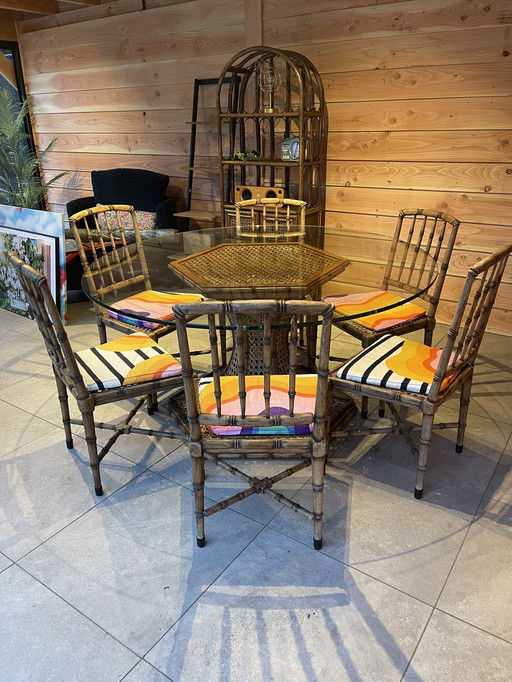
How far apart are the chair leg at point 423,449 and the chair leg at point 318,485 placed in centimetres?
44

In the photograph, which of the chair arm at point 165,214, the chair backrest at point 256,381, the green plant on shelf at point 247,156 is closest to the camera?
the chair backrest at point 256,381

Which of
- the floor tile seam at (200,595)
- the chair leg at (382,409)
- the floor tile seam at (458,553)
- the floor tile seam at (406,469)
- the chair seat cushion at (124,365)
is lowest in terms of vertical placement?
the floor tile seam at (200,595)

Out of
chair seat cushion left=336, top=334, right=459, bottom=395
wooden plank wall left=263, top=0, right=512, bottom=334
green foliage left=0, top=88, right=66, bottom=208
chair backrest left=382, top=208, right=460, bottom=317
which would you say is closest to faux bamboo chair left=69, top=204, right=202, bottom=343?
chair seat cushion left=336, top=334, right=459, bottom=395

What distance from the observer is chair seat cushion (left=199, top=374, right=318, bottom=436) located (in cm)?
154

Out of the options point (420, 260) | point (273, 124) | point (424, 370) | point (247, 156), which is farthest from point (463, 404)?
point (273, 124)

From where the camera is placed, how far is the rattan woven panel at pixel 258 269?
5.99ft

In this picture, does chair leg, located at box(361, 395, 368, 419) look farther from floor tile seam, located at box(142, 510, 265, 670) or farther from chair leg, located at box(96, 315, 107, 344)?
chair leg, located at box(96, 315, 107, 344)

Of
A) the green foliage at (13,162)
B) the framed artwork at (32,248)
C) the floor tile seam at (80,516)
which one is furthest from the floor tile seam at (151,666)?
the green foliage at (13,162)

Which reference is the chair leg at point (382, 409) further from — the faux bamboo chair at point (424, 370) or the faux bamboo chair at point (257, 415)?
the faux bamboo chair at point (257, 415)

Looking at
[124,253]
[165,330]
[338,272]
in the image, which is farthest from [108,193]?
[338,272]

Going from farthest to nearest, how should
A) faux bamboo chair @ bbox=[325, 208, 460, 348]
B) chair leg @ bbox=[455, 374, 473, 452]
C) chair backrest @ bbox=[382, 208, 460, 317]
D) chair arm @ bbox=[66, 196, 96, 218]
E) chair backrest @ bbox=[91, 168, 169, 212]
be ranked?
chair arm @ bbox=[66, 196, 96, 218] → chair backrest @ bbox=[91, 168, 169, 212] → chair backrest @ bbox=[382, 208, 460, 317] → faux bamboo chair @ bbox=[325, 208, 460, 348] → chair leg @ bbox=[455, 374, 473, 452]

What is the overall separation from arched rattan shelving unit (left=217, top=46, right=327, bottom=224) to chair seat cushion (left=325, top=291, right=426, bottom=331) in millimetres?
1301

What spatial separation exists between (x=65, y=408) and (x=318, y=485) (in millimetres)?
1123

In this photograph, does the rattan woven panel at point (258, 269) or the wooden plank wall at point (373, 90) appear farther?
the wooden plank wall at point (373, 90)
